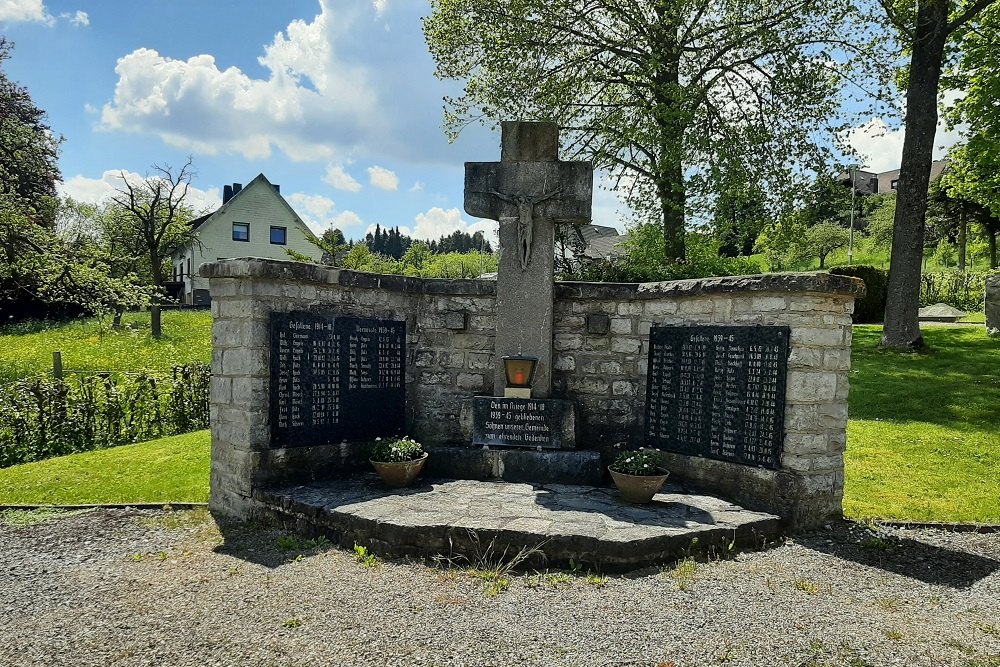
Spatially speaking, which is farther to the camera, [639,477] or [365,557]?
[639,477]

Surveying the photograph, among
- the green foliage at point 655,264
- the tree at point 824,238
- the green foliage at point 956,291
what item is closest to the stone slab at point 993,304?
the green foliage at point 655,264

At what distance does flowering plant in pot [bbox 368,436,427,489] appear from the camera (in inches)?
230

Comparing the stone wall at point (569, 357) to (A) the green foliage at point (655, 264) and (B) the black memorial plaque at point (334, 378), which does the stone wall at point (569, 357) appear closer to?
(B) the black memorial plaque at point (334, 378)

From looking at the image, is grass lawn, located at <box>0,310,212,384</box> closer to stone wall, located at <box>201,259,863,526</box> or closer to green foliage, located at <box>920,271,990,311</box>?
stone wall, located at <box>201,259,863,526</box>

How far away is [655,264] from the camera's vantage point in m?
12.2

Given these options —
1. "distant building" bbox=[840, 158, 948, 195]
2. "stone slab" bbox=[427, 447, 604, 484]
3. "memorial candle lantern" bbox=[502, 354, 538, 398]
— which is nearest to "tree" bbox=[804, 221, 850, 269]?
"distant building" bbox=[840, 158, 948, 195]

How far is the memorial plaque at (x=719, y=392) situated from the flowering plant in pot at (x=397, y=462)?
2481mm

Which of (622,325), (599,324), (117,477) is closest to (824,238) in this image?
(622,325)

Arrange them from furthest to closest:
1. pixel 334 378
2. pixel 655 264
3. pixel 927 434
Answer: pixel 655 264, pixel 927 434, pixel 334 378

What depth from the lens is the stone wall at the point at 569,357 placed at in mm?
5309

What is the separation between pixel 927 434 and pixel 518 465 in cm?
598

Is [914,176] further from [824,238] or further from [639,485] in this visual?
[824,238]

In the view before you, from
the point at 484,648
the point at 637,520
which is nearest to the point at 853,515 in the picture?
the point at 637,520

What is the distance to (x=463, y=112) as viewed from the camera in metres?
17.0
